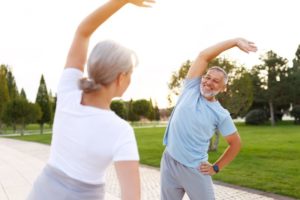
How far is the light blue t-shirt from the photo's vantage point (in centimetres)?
343

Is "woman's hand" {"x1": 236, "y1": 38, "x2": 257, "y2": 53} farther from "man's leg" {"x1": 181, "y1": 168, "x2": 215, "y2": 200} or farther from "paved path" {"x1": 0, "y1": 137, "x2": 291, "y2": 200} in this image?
"paved path" {"x1": 0, "y1": 137, "x2": 291, "y2": 200}

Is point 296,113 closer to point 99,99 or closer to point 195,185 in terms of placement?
point 195,185

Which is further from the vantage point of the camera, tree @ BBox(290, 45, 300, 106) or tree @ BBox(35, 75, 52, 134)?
tree @ BBox(290, 45, 300, 106)

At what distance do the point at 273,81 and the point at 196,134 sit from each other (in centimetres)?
5149

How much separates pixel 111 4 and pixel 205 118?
1.91 meters

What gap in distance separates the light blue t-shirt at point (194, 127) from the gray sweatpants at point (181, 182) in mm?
64

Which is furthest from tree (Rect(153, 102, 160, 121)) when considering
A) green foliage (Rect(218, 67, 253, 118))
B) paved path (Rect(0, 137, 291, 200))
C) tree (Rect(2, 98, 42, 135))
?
paved path (Rect(0, 137, 291, 200))

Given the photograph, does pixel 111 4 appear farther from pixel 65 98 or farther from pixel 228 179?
pixel 228 179

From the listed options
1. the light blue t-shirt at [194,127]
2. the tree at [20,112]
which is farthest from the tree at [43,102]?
the light blue t-shirt at [194,127]

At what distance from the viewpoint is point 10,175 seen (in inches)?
473

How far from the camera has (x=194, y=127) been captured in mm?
3426

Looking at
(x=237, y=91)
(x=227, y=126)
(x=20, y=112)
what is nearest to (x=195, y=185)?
(x=227, y=126)

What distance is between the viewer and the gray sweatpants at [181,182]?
3.45 m

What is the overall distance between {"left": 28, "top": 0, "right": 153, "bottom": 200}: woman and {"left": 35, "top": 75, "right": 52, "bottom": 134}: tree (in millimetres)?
50314
